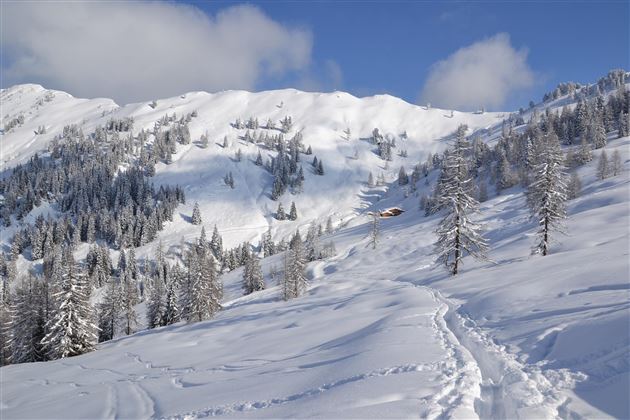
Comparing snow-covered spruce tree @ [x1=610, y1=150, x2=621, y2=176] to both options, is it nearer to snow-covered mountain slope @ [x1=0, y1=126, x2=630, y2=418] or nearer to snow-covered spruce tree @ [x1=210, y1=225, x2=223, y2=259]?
snow-covered mountain slope @ [x1=0, y1=126, x2=630, y2=418]

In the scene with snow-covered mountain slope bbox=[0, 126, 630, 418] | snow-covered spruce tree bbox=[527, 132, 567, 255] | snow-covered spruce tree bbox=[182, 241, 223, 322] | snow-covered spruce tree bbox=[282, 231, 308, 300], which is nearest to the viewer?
snow-covered mountain slope bbox=[0, 126, 630, 418]

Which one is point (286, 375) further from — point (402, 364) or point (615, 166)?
point (615, 166)

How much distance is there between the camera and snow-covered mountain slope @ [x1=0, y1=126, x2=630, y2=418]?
9391 millimetres

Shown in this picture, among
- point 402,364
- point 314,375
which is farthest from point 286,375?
point 402,364

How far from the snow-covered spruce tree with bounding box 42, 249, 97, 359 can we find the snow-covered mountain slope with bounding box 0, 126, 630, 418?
5855mm

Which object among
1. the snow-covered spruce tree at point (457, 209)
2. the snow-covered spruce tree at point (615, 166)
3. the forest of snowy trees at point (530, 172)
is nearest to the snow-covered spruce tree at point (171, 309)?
the forest of snowy trees at point (530, 172)

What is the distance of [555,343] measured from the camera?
12336mm

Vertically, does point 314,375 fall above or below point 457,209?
below

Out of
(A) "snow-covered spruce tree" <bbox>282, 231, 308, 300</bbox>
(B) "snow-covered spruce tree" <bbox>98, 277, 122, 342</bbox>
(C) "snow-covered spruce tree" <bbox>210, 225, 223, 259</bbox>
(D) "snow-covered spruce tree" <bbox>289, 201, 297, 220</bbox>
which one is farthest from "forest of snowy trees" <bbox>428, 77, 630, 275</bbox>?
(C) "snow-covered spruce tree" <bbox>210, 225, 223, 259</bbox>

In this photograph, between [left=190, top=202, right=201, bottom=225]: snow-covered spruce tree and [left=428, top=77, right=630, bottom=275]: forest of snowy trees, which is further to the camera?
[left=190, top=202, right=201, bottom=225]: snow-covered spruce tree

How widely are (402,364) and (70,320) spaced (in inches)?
1603

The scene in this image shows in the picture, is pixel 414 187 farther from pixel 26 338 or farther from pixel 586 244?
pixel 26 338

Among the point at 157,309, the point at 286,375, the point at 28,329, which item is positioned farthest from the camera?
the point at 157,309

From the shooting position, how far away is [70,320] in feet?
130
